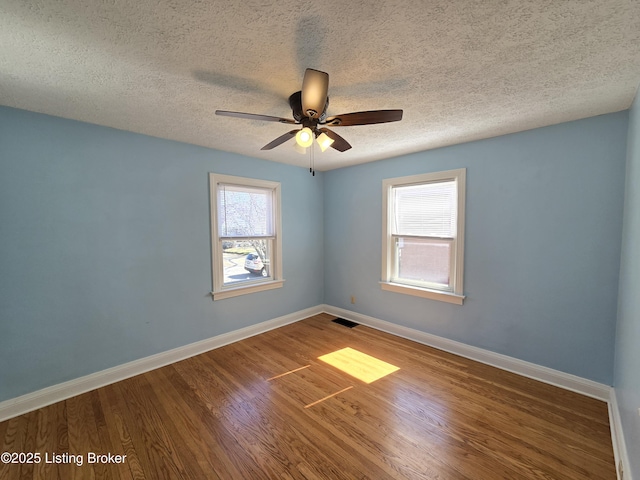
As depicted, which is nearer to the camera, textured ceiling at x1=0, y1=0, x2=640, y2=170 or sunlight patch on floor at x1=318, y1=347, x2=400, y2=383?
textured ceiling at x1=0, y1=0, x2=640, y2=170

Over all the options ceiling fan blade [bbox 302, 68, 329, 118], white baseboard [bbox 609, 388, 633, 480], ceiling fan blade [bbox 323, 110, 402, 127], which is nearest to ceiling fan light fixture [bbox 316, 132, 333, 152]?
ceiling fan blade [bbox 323, 110, 402, 127]

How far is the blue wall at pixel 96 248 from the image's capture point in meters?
2.04

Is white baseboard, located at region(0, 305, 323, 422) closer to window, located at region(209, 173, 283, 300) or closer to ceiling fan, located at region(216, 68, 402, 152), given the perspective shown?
window, located at region(209, 173, 283, 300)

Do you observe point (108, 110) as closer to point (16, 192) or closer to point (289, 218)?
point (16, 192)

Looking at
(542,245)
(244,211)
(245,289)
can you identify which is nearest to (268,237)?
(244,211)

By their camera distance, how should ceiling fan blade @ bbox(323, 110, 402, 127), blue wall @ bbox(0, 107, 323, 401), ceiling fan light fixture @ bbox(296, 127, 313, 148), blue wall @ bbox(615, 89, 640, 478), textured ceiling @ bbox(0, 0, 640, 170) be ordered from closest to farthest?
1. textured ceiling @ bbox(0, 0, 640, 170)
2. blue wall @ bbox(615, 89, 640, 478)
3. ceiling fan blade @ bbox(323, 110, 402, 127)
4. ceiling fan light fixture @ bbox(296, 127, 313, 148)
5. blue wall @ bbox(0, 107, 323, 401)

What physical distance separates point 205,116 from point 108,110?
29.1 inches

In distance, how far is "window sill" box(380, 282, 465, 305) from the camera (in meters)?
2.96

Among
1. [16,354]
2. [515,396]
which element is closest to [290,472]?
[515,396]

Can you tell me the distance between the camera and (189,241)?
295 centimetres

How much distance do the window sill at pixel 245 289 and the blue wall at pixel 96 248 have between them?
0.32 ft

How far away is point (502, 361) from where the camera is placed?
2.66m

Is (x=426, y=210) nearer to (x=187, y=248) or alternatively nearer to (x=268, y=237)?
(x=268, y=237)

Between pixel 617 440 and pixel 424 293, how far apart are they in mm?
1785
